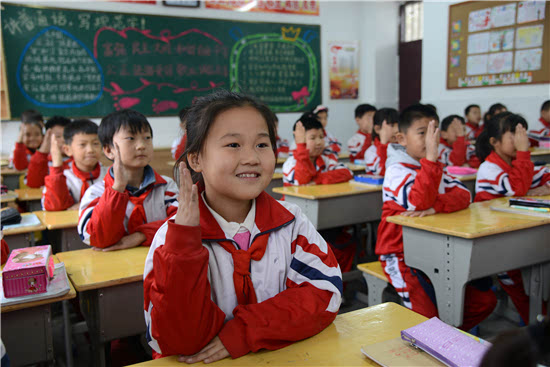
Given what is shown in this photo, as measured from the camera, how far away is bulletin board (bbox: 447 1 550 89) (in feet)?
18.7

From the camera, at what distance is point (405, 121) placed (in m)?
2.26

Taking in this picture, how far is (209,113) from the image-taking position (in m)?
1.00

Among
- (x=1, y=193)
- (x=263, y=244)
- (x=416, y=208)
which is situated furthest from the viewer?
(x=1, y=193)

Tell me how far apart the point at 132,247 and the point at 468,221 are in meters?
1.41

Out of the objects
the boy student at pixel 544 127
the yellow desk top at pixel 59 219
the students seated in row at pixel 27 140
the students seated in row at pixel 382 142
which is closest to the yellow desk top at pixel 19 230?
the yellow desk top at pixel 59 219

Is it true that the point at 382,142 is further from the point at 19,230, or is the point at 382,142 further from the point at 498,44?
the point at 498,44

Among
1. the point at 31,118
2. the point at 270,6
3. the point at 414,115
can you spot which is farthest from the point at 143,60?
the point at 414,115

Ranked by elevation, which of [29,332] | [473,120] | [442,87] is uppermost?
[442,87]

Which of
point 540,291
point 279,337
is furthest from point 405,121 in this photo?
point 279,337

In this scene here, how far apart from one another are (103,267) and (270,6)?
6.12m

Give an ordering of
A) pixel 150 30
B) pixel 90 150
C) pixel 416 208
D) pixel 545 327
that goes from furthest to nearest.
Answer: pixel 150 30
pixel 90 150
pixel 416 208
pixel 545 327

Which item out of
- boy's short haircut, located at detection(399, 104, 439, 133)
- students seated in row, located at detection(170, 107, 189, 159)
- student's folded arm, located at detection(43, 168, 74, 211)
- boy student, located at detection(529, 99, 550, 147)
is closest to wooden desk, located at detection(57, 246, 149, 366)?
students seated in row, located at detection(170, 107, 189, 159)

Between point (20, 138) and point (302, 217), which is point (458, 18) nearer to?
point (20, 138)

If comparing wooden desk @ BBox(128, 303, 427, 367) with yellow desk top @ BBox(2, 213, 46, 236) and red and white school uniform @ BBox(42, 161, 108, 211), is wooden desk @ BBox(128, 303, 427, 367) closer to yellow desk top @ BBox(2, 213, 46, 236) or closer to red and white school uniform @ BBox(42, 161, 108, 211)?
yellow desk top @ BBox(2, 213, 46, 236)
